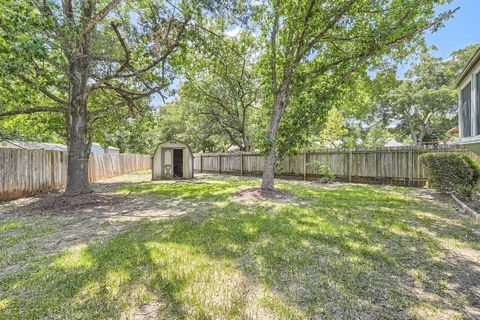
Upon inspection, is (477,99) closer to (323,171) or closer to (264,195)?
(323,171)

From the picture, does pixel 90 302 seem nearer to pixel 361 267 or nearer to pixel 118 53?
pixel 361 267

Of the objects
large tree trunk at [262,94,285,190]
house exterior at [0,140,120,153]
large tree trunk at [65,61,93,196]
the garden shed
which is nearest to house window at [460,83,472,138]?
large tree trunk at [262,94,285,190]

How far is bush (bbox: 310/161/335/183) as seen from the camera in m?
10.5

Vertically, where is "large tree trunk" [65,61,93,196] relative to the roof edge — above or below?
below

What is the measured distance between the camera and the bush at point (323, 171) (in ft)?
34.4

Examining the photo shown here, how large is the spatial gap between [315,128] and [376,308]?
6467 millimetres

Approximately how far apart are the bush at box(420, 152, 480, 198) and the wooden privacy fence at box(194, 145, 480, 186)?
3.16 ft

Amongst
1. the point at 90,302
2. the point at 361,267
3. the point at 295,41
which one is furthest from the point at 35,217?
the point at 295,41

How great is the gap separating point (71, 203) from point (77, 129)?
2.42 metres

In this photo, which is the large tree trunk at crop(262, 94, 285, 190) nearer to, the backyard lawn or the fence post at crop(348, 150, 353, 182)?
the backyard lawn

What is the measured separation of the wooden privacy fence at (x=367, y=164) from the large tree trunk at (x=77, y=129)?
6575mm

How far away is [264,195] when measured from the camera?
279 inches

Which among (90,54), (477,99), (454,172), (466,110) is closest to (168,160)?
(90,54)

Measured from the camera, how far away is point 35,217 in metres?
5.08
